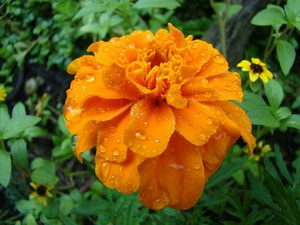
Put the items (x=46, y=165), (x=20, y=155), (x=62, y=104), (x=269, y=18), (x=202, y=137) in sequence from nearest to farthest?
(x=202, y=137), (x=269, y=18), (x=20, y=155), (x=46, y=165), (x=62, y=104)

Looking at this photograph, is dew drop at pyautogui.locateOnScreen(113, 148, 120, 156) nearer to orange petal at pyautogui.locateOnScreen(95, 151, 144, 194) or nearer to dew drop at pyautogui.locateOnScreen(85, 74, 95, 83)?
orange petal at pyautogui.locateOnScreen(95, 151, 144, 194)

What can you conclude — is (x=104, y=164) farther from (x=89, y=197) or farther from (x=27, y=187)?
(x=27, y=187)

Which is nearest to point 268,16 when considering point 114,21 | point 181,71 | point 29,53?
point 181,71

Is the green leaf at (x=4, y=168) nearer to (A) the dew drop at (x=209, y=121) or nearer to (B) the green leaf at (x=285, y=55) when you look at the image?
(A) the dew drop at (x=209, y=121)

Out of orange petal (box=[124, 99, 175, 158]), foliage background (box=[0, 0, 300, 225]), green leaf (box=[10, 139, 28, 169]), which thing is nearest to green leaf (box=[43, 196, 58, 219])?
foliage background (box=[0, 0, 300, 225])

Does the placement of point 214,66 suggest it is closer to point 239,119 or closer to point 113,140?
point 239,119

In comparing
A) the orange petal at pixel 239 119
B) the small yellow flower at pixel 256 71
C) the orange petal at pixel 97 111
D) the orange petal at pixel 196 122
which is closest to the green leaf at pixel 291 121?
the small yellow flower at pixel 256 71

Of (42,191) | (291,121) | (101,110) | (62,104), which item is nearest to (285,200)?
(291,121)
